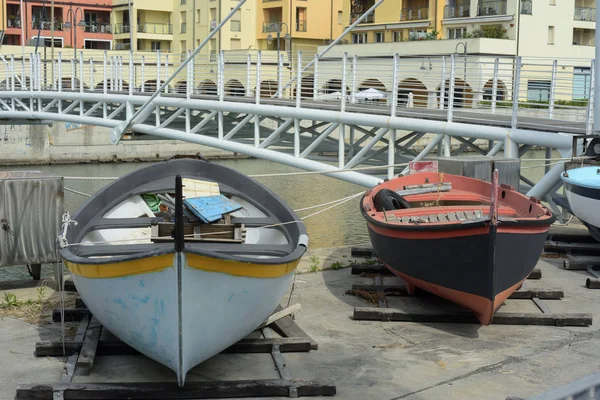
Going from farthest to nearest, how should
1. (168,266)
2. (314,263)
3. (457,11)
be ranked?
(457,11) < (314,263) < (168,266)

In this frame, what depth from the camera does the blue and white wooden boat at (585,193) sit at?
10.4 m

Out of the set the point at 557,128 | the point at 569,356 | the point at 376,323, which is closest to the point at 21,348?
the point at 376,323

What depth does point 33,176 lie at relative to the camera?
30.5 ft

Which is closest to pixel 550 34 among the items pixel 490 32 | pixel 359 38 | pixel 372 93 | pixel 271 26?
pixel 490 32

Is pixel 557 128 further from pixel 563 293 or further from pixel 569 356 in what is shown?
pixel 569 356

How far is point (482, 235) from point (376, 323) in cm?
133

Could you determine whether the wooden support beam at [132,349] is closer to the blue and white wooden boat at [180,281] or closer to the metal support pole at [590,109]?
the blue and white wooden boat at [180,281]

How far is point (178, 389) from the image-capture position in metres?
6.31

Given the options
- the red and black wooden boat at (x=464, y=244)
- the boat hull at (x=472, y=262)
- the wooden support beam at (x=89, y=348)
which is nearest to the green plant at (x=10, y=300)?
the wooden support beam at (x=89, y=348)

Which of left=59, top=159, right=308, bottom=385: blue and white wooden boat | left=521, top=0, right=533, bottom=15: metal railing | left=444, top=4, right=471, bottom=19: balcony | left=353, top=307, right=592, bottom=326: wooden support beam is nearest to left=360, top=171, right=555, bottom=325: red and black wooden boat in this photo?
left=353, top=307, right=592, bottom=326: wooden support beam

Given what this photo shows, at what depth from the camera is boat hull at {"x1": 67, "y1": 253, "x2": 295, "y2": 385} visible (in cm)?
614

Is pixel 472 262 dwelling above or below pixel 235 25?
below

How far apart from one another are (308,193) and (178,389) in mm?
22660

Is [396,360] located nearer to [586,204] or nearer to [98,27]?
[586,204]
